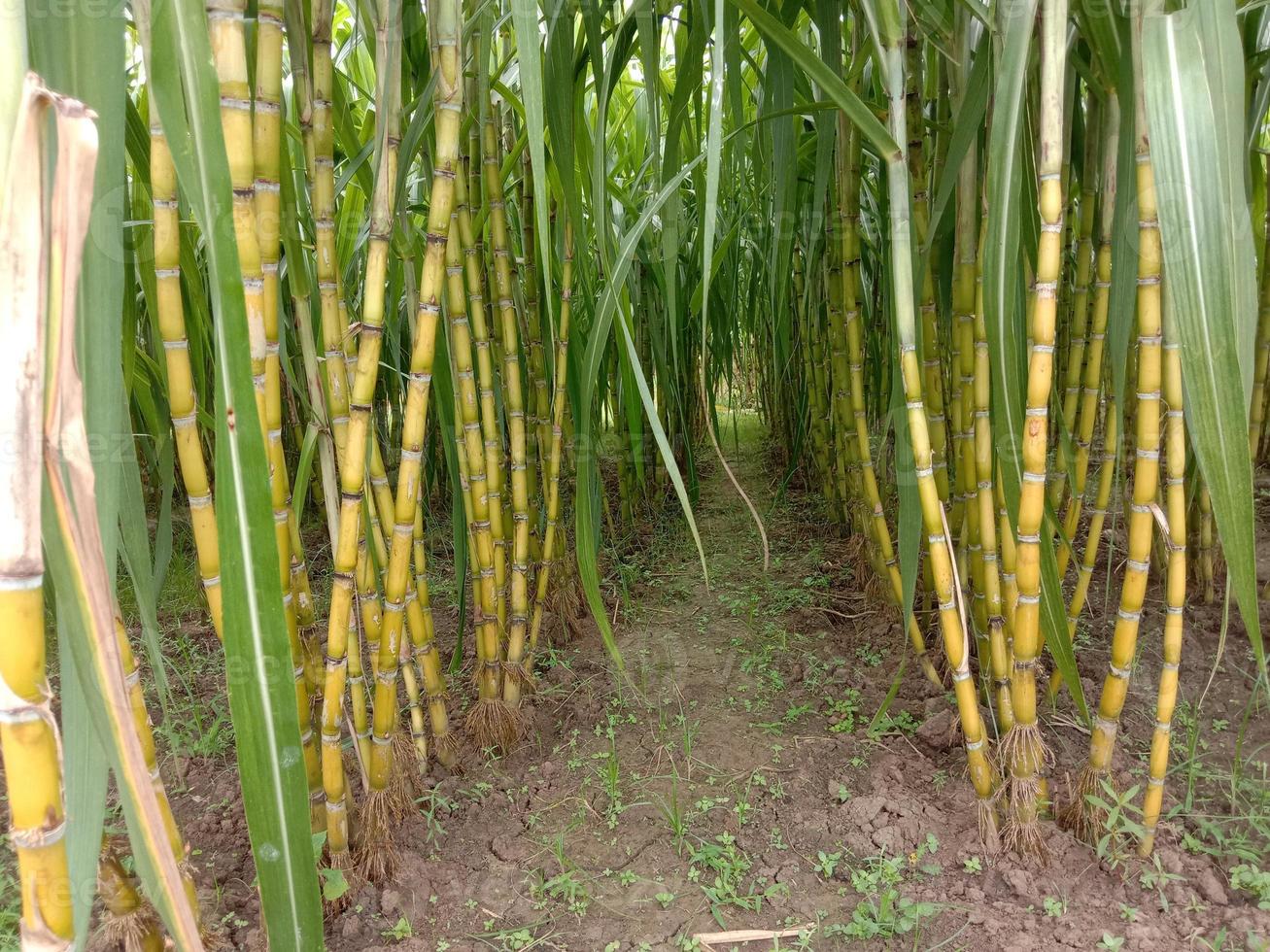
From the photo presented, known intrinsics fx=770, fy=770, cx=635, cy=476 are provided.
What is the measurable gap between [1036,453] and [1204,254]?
0.62 feet

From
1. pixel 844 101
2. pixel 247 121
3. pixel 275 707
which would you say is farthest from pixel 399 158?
pixel 275 707

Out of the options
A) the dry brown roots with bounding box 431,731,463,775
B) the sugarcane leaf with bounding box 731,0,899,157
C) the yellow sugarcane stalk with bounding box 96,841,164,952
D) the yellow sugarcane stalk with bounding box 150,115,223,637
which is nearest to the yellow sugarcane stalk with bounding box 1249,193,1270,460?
the sugarcane leaf with bounding box 731,0,899,157

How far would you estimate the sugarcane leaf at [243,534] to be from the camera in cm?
39

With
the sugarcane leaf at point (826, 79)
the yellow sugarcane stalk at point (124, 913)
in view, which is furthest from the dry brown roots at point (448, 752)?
the sugarcane leaf at point (826, 79)

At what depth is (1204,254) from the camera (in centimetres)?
55

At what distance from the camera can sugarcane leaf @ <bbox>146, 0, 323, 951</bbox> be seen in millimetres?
392

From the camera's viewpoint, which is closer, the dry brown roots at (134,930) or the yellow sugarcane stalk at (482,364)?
the dry brown roots at (134,930)

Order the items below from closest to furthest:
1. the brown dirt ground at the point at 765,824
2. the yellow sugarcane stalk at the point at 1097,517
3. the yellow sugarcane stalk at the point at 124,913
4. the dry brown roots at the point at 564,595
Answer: the yellow sugarcane stalk at the point at 124,913
the brown dirt ground at the point at 765,824
the yellow sugarcane stalk at the point at 1097,517
the dry brown roots at the point at 564,595

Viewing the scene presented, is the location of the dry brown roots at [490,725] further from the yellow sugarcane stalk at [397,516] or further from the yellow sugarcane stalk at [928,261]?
the yellow sugarcane stalk at [928,261]

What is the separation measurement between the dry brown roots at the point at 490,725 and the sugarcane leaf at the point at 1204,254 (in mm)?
833

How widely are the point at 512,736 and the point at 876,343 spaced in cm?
115

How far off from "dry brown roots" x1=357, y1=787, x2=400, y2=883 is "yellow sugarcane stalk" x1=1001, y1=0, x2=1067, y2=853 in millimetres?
651

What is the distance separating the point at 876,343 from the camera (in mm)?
1700

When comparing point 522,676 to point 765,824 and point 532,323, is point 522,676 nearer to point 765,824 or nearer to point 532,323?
point 765,824
